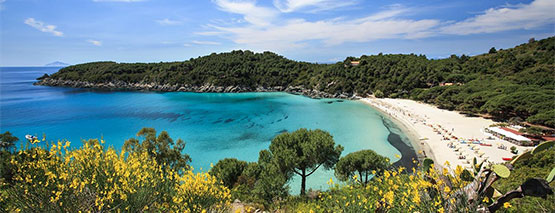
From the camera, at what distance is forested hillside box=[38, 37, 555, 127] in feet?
115

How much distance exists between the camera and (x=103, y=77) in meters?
98.6

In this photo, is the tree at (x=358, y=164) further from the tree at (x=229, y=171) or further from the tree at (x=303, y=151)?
the tree at (x=229, y=171)

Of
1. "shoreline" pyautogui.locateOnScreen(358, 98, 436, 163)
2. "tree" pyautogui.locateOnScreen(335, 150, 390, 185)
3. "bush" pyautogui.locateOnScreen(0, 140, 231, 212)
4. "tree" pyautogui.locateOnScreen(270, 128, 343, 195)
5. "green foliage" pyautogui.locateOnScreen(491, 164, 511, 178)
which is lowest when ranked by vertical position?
"shoreline" pyautogui.locateOnScreen(358, 98, 436, 163)

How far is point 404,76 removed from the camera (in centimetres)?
6531

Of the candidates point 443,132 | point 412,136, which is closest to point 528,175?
point 412,136

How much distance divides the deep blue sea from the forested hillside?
603 inches

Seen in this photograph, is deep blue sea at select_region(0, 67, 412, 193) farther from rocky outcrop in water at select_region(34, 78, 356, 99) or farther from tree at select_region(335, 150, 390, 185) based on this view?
rocky outcrop in water at select_region(34, 78, 356, 99)

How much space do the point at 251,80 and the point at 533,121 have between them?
76.7 metres

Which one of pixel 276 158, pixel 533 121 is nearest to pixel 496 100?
pixel 533 121

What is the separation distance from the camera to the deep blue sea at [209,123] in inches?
1118

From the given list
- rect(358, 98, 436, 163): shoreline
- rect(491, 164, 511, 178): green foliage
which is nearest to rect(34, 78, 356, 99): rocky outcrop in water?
rect(358, 98, 436, 163): shoreline

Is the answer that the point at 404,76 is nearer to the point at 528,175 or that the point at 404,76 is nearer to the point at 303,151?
the point at 303,151

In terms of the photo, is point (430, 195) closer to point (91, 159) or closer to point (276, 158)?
point (91, 159)

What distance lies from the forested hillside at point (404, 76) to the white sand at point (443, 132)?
4036mm
